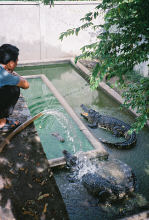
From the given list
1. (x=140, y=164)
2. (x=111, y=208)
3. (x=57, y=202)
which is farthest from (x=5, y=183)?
(x=140, y=164)

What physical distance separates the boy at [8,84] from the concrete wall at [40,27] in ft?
24.9

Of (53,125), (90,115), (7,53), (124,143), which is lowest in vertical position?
(124,143)

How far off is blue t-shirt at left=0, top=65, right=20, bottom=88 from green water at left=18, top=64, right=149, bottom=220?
2.26 meters

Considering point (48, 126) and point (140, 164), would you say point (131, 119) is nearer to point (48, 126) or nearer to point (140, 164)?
point (140, 164)

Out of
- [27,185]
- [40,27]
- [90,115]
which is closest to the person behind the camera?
[27,185]

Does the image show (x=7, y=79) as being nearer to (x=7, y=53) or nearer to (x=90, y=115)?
(x=7, y=53)

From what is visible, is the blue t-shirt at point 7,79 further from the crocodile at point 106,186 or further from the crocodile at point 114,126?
the crocodile at point 114,126

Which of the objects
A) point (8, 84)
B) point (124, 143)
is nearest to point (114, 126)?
point (124, 143)

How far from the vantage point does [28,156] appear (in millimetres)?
3148

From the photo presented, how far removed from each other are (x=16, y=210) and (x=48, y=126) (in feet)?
12.2

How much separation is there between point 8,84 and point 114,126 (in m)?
3.63

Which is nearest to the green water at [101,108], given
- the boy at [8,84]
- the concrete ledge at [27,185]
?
the concrete ledge at [27,185]

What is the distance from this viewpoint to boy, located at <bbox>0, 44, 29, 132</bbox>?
336 centimetres

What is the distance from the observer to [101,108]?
7.50 m
